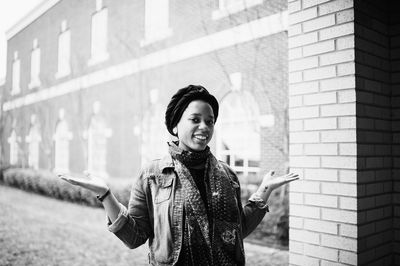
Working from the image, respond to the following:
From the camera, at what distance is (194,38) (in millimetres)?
7770

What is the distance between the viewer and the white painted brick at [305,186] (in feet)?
7.16

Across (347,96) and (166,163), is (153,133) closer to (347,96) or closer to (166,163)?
(347,96)

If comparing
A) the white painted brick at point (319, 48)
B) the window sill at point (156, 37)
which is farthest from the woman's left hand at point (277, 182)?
the window sill at point (156, 37)

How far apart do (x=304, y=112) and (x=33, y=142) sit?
46.0ft

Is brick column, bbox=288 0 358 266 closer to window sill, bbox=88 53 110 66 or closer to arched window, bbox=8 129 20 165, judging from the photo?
window sill, bbox=88 53 110 66

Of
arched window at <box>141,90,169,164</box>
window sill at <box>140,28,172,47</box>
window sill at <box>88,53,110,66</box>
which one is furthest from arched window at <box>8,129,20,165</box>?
window sill at <box>140,28,172,47</box>

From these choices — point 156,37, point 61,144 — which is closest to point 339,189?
point 156,37

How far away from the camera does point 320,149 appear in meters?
2.17

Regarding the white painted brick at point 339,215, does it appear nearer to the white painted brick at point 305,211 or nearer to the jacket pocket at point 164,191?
the white painted brick at point 305,211

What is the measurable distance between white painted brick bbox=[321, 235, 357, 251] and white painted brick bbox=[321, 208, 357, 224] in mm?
104

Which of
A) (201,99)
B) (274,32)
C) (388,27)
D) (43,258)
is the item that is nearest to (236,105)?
Answer: (274,32)

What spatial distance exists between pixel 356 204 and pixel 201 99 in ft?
3.72

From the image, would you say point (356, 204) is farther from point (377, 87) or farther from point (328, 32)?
point (328, 32)

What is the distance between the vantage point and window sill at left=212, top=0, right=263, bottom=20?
6636 mm
